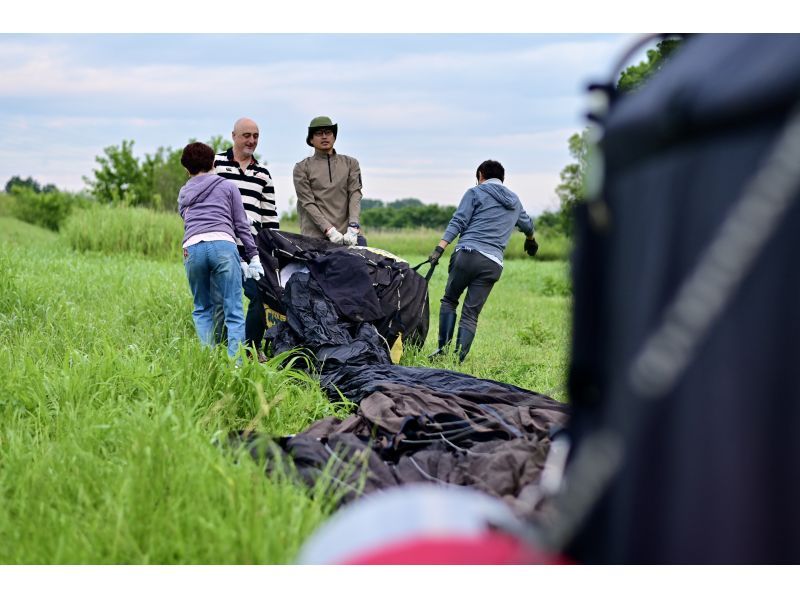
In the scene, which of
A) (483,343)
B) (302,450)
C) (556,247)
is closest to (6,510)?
(302,450)

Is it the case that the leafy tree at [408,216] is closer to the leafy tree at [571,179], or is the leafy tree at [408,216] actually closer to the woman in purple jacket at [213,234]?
the leafy tree at [571,179]

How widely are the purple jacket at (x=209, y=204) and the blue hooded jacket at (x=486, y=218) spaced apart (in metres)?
1.92

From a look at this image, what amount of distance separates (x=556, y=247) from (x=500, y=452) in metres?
25.9

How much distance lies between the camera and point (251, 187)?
657cm

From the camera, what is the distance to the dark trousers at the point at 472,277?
23.3 feet

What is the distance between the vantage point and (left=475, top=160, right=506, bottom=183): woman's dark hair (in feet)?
→ 23.6

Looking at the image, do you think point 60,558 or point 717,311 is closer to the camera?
point 717,311

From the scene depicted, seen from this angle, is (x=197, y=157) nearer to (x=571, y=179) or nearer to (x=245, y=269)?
(x=245, y=269)

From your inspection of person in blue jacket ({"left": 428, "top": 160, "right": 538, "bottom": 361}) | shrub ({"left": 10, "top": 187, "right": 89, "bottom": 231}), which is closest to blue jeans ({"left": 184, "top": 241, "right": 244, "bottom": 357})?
person in blue jacket ({"left": 428, "top": 160, "right": 538, "bottom": 361})

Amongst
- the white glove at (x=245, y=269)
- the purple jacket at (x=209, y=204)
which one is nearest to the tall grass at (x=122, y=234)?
the white glove at (x=245, y=269)

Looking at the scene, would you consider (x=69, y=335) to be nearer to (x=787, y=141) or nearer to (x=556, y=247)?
(x=787, y=141)

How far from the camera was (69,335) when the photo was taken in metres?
6.26

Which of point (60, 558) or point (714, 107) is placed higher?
point (714, 107)

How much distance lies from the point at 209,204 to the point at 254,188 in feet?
2.66
